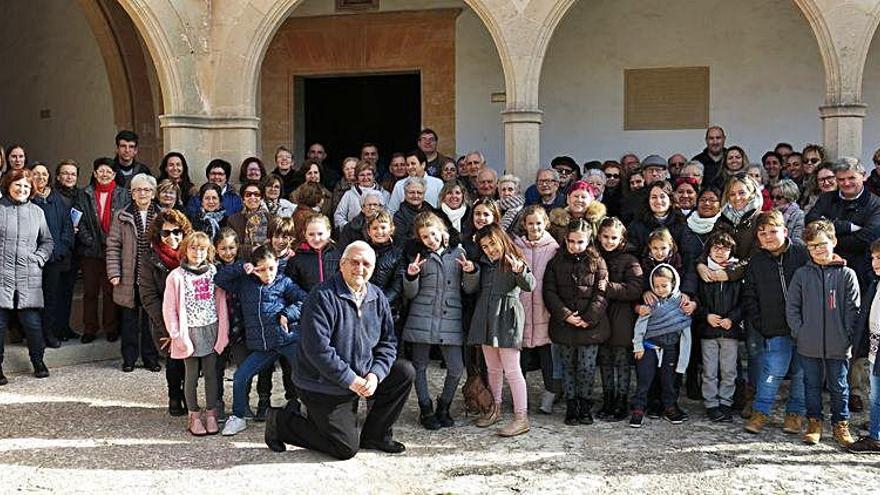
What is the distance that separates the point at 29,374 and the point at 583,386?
4.16 metres

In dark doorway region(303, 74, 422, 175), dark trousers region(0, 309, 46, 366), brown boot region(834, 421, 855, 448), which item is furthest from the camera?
dark doorway region(303, 74, 422, 175)

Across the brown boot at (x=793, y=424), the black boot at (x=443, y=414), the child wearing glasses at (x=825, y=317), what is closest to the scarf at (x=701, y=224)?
the child wearing glasses at (x=825, y=317)

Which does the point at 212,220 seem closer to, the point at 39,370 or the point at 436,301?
the point at 39,370

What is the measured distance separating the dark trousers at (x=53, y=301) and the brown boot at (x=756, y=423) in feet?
16.7

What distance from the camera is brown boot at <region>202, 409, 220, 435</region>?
5512 millimetres

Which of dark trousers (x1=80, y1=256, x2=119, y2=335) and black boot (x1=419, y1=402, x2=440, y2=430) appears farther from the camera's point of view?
dark trousers (x1=80, y1=256, x2=119, y2=335)

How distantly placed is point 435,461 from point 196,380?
1587 millimetres

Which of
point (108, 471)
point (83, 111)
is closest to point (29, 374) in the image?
point (108, 471)

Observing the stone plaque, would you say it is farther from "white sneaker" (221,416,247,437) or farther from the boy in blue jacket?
"white sneaker" (221,416,247,437)

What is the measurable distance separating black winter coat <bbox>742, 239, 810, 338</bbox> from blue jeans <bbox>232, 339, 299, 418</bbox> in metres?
2.76

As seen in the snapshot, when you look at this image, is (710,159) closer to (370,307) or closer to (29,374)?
(370,307)

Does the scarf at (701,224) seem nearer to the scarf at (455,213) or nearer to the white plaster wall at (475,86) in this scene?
the scarf at (455,213)

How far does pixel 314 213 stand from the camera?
20.5 feet

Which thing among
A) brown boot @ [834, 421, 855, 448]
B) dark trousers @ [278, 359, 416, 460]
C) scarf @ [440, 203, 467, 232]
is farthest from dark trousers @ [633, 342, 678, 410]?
scarf @ [440, 203, 467, 232]
